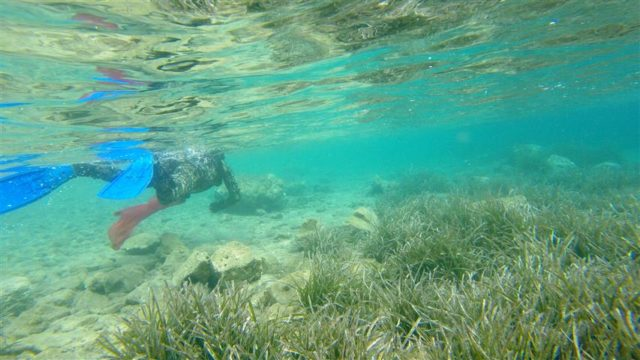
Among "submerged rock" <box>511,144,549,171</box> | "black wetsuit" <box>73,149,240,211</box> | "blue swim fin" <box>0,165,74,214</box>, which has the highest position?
"blue swim fin" <box>0,165,74,214</box>

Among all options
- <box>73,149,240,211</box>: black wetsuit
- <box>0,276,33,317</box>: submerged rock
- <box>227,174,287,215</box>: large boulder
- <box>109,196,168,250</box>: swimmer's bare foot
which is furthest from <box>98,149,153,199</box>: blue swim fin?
<box>227,174,287,215</box>: large boulder

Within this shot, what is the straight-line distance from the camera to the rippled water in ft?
23.1

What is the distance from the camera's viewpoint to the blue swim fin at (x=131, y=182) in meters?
8.65

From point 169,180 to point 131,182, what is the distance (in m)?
0.97

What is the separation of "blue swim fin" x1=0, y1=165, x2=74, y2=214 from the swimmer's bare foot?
209 cm

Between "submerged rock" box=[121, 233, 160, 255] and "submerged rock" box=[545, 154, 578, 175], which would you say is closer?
"submerged rock" box=[121, 233, 160, 255]

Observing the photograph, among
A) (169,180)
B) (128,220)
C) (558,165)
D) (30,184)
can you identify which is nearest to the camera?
(169,180)

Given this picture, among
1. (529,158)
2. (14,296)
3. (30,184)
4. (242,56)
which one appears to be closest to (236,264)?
(242,56)

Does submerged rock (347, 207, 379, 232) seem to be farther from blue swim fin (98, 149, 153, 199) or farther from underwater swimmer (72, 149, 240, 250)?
blue swim fin (98, 149, 153, 199)

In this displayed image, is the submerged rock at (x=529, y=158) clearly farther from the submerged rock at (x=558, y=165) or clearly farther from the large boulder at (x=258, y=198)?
the large boulder at (x=258, y=198)

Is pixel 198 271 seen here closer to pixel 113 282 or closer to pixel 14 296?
pixel 113 282

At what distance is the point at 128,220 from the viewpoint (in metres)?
10.3

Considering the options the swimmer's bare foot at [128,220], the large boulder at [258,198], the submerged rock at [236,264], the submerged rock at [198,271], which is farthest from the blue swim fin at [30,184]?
the large boulder at [258,198]

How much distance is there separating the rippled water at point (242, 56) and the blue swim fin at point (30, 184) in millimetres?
2097
